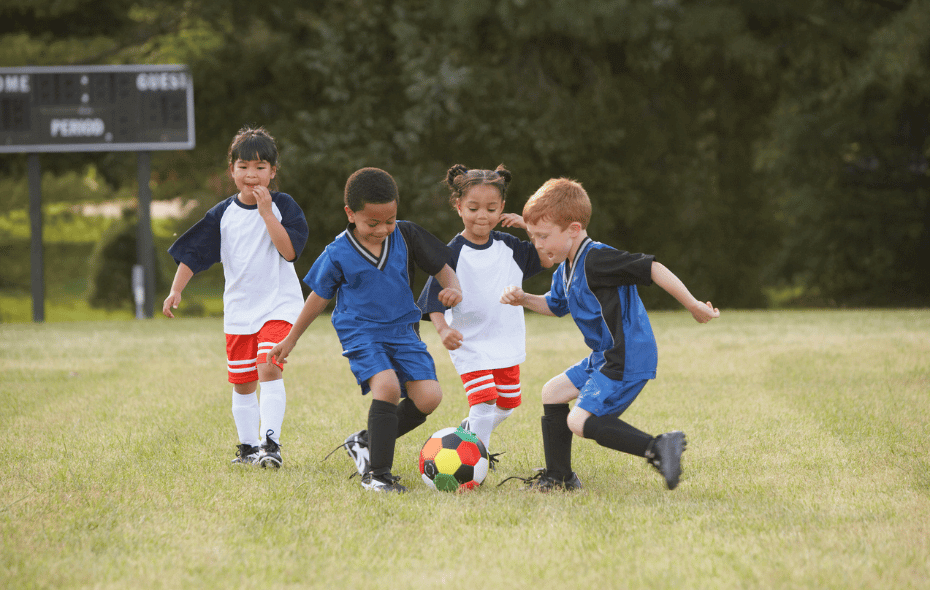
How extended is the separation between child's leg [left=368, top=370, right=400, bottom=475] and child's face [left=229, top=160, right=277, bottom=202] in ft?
4.32

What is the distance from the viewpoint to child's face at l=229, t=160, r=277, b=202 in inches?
177

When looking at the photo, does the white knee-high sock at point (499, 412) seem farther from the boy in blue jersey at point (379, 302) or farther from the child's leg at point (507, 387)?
the boy in blue jersey at point (379, 302)

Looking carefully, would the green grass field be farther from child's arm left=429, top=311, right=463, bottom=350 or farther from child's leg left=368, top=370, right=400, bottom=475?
child's arm left=429, top=311, right=463, bottom=350

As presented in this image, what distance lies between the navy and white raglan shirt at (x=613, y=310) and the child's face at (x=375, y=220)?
2.68 feet

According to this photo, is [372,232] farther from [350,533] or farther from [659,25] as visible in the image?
[659,25]

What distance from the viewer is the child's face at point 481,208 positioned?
4.21 meters

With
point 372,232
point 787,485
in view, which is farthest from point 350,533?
point 787,485

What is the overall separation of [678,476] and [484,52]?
18.3m

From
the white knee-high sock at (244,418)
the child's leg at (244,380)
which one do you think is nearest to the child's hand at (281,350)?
the child's leg at (244,380)

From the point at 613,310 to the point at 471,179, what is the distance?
3.20 feet

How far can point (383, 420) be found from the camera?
388 cm

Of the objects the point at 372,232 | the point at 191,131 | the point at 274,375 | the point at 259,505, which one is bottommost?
the point at 259,505

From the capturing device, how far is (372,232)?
386cm

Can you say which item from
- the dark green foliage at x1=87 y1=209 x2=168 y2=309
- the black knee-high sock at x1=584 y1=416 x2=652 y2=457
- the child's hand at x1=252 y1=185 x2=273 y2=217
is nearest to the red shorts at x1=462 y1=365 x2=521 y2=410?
the black knee-high sock at x1=584 y1=416 x2=652 y2=457
